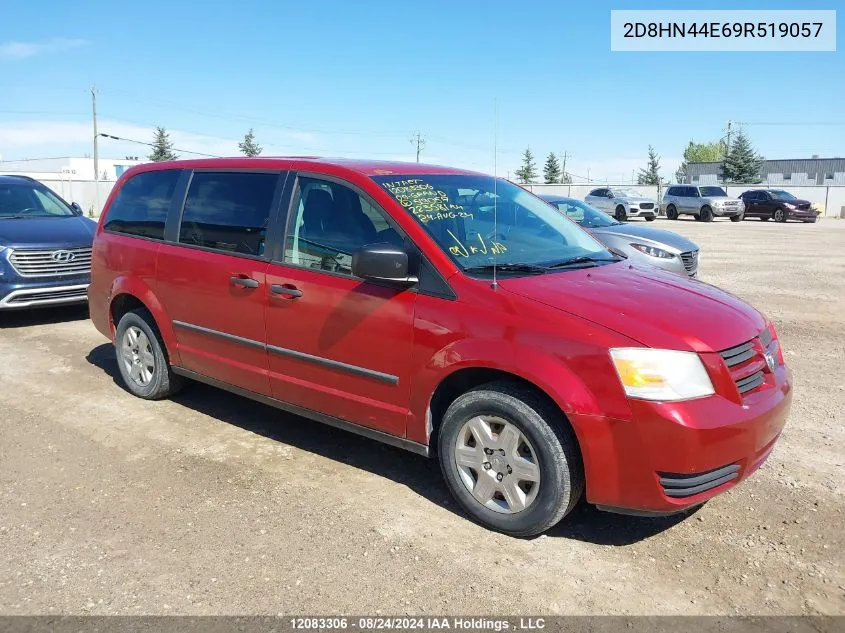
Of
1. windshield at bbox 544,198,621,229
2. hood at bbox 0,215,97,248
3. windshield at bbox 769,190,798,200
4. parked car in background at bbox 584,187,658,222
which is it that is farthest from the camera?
windshield at bbox 769,190,798,200

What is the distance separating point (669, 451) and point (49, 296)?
7625 mm

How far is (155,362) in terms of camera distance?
5.46 metres

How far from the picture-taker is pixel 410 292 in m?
3.71

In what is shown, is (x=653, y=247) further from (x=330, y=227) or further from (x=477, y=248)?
(x=330, y=227)

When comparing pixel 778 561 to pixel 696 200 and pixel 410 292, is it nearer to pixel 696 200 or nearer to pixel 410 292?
pixel 410 292

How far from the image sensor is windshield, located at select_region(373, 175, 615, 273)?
387cm

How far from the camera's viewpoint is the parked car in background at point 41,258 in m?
8.09

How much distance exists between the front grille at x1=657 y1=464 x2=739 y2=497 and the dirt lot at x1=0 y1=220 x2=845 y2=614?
0.38 metres

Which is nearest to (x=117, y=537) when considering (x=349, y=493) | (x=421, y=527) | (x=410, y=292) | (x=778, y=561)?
(x=349, y=493)

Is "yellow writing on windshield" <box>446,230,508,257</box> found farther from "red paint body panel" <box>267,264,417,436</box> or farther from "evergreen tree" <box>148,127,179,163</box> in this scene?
"evergreen tree" <box>148,127,179,163</box>

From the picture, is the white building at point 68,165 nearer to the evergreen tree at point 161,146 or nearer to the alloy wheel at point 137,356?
the evergreen tree at point 161,146

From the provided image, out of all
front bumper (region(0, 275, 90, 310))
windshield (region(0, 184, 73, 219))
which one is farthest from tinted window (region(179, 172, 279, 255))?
windshield (region(0, 184, 73, 219))

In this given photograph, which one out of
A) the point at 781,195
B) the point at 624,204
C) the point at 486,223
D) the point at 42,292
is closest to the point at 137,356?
the point at 486,223

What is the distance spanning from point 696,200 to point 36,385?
1346 inches
